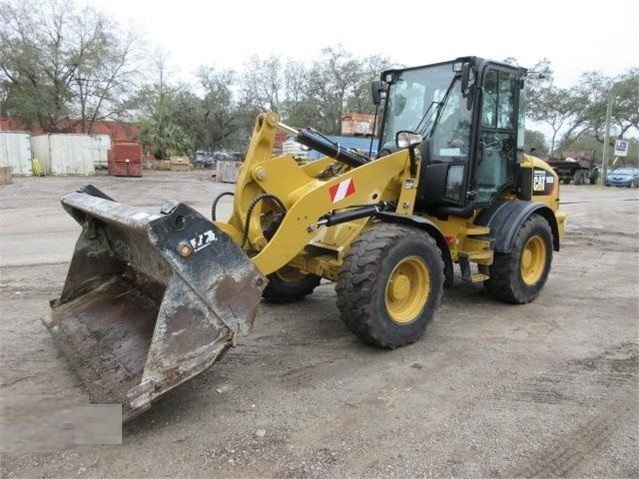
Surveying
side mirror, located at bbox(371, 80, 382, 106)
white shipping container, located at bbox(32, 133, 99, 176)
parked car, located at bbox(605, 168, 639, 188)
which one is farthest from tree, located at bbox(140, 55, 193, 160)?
side mirror, located at bbox(371, 80, 382, 106)

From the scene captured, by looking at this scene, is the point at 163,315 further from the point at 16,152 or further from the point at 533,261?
the point at 16,152

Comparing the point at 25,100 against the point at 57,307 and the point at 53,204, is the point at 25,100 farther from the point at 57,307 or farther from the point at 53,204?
the point at 57,307

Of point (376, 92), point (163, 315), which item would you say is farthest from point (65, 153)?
point (163, 315)

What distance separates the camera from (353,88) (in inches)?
1768

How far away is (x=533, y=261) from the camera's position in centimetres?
596

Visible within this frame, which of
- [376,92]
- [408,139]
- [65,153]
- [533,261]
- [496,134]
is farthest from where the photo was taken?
[65,153]

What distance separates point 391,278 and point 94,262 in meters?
2.45

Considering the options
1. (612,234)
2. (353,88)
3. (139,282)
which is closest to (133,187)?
(612,234)

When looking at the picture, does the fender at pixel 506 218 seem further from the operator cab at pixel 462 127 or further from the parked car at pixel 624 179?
the parked car at pixel 624 179

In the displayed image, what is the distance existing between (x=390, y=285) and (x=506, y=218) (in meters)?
1.88

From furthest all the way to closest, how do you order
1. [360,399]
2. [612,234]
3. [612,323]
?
1. [612,234]
2. [612,323]
3. [360,399]

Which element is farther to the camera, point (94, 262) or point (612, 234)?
point (612, 234)

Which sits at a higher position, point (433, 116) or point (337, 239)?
point (433, 116)

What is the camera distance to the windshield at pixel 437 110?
506 cm
